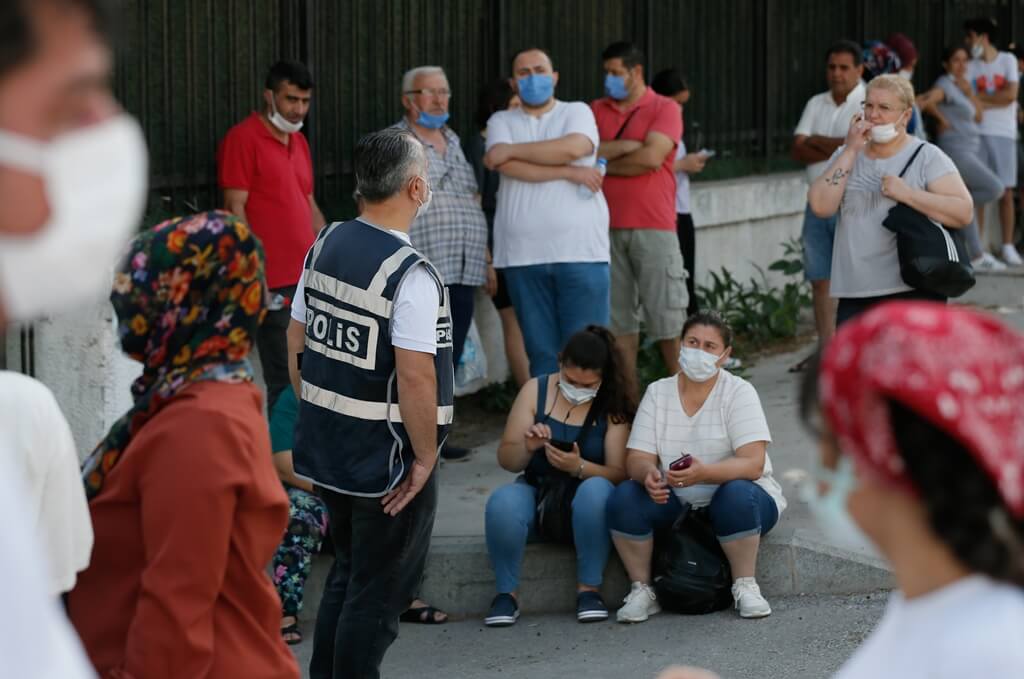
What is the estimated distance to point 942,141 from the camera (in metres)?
13.2

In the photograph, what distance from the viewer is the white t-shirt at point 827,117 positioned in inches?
363

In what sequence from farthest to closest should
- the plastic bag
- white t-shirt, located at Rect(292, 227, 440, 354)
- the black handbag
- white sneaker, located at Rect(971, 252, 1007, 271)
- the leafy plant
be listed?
1. white sneaker, located at Rect(971, 252, 1007, 271)
2. the leafy plant
3. the plastic bag
4. the black handbag
5. white t-shirt, located at Rect(292, 227, 440, 354)

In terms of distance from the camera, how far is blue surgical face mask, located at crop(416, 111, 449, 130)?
7488 millimetres

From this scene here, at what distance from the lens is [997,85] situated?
43.3 feet

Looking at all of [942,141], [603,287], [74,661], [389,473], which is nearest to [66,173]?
[74,661]

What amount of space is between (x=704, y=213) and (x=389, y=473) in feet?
21.8

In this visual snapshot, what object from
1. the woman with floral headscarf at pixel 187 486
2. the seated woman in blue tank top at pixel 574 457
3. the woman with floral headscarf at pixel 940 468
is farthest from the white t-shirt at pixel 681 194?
the woman with floral headscarf at pixel 940 468

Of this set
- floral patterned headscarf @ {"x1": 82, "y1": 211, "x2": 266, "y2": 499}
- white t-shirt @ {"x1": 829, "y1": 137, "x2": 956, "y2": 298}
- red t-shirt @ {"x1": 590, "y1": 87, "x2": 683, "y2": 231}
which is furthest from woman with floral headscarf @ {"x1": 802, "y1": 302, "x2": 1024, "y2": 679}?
red t-shirt @ {"x1": 590, "y1": 87, "x2": 683, "y2": 231}

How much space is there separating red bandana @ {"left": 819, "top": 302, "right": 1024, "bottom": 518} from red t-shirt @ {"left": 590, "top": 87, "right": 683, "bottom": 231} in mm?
6211

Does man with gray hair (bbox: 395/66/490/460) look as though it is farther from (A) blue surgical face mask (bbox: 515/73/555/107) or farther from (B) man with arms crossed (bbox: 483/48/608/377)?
(A) blue surgical face mask (bbox: 515/73/555/107)

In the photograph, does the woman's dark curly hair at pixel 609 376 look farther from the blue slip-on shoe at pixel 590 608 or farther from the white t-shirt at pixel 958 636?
the white t-shirt at pixel 958 636

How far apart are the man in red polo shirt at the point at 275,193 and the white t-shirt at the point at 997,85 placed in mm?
7623

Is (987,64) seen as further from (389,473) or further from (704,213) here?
(389,473)

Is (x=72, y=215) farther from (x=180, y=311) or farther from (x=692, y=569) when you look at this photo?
(x=692, y=569)
